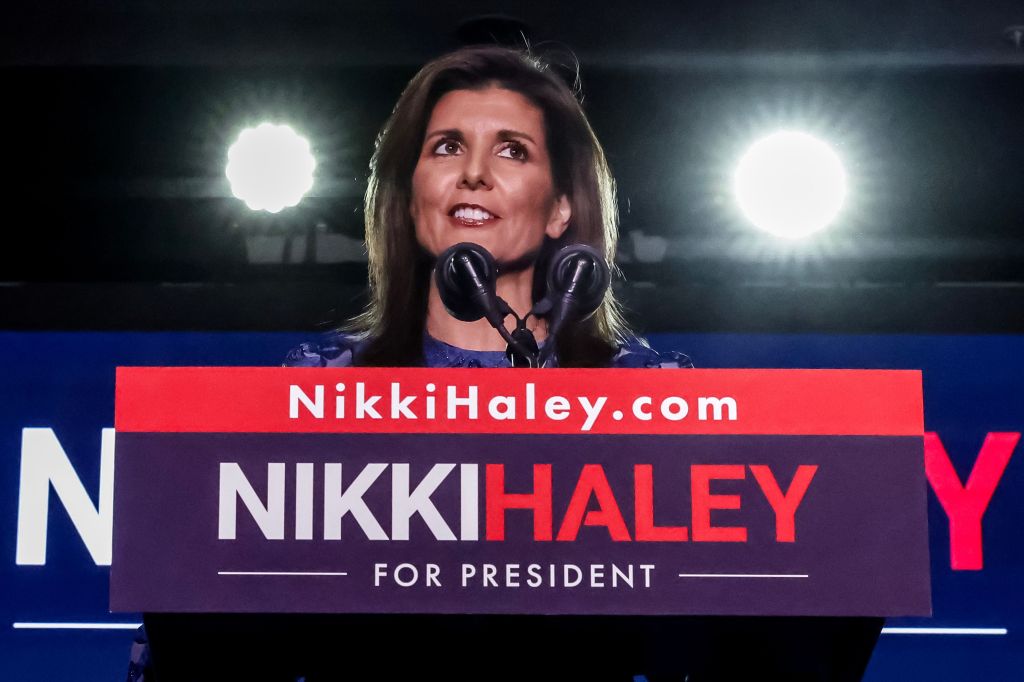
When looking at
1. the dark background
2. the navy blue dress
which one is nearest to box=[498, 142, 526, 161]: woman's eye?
the navy blue dress

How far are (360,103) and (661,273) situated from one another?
1.03 meters

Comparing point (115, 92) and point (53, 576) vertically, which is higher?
point (115, 92)

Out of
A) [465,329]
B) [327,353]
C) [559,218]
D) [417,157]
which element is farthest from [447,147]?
[327,353]

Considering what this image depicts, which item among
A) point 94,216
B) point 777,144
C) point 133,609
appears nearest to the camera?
point 133,609

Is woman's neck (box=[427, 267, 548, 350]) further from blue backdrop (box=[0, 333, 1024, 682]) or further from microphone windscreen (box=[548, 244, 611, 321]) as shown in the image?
blue backdrop (box=[0, 333, 1024, 682])

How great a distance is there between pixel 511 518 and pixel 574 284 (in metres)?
0.28

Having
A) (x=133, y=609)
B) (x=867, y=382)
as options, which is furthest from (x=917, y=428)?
(x=133, y=609)

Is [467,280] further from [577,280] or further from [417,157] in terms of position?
[417,157]

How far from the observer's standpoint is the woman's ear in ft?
7.32

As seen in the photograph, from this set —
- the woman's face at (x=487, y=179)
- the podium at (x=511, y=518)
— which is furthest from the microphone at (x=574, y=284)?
the woman's face at (x=487, y=179)

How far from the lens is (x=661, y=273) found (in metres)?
3.67

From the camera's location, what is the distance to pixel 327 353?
1941 millimetres

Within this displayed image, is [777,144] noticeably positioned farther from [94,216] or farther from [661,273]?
[94,216]

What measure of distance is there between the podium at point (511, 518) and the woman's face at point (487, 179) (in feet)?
3.27
